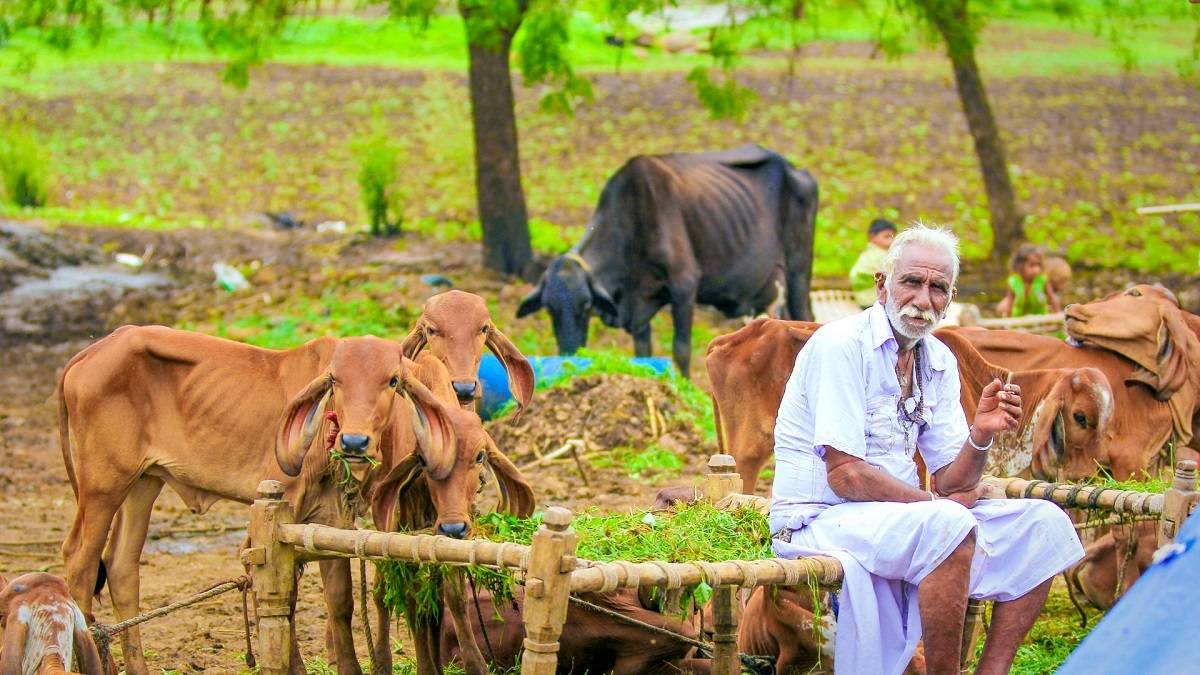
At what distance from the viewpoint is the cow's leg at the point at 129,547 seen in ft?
22.6

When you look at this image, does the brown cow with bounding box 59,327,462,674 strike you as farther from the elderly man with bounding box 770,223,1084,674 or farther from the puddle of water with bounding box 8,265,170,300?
the puddle of water with bounding box 8,265,170,300

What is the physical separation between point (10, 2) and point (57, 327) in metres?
3.40

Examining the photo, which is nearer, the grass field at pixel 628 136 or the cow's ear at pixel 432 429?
the cow's ear at pixel 432 429

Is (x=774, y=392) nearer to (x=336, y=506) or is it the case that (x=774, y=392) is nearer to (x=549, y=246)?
(x=336, y=506)

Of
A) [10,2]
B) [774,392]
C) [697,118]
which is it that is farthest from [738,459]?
[697,118]

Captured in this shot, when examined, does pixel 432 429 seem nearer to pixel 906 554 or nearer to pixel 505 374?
pixel 906 554

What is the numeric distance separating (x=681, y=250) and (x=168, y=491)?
483 centimetres

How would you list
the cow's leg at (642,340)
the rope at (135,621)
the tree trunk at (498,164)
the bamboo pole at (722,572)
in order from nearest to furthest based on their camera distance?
the bamboo pole at (722,572) < the rope at (135,621) < the cow's leg at (642,340) < the tree trunk at (498,164)

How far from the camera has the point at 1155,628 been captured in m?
3.79

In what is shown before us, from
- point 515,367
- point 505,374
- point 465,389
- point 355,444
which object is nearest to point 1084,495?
point 515,367

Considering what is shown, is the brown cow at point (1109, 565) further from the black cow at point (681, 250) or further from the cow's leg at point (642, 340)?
the cow's leg at point (642, 340)

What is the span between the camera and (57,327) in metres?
15.6

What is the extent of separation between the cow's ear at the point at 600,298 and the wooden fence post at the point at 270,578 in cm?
714

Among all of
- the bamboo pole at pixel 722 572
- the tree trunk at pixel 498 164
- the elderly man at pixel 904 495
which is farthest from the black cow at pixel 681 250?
the bamboo pole at pixel 722 572
